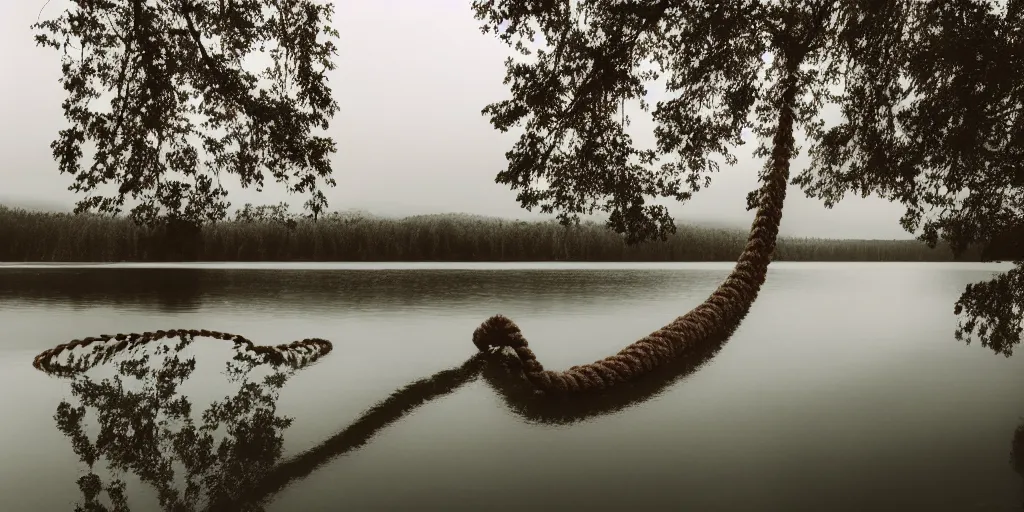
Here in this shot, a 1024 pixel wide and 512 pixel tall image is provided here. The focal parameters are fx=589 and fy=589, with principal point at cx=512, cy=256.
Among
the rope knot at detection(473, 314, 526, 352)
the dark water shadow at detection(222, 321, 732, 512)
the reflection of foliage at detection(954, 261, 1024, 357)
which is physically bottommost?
the dark water shadow at detection(222, 321, 732, 512)

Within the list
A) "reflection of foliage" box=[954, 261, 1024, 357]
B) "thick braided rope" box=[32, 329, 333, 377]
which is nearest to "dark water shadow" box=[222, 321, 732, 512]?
"thick braided rope" box=[32, 329, 333, 377]

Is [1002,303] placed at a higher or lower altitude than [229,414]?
higher

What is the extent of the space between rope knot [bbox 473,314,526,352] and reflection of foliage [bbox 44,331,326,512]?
1.14 m

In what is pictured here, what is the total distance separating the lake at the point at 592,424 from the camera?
1756 millimetres

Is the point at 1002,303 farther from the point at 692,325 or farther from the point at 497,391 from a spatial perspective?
the point at 497,391

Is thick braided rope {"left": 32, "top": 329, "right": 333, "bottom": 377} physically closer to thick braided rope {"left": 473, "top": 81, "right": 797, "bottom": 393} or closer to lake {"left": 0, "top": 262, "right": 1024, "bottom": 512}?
lake {"left": 0, "top": 262, "right": 1024, "bottom": 512}

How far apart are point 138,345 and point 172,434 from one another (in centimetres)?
228

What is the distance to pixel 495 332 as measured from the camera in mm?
3680

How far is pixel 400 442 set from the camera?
217 cm

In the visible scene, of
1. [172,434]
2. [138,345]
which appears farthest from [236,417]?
[138,345]

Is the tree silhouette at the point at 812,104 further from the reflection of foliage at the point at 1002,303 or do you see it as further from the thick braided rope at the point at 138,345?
the thick braided rope at the point at 138,345

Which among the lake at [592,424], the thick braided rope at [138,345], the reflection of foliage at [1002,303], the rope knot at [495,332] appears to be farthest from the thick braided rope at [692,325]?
the reflection of foliage at [1002,303]

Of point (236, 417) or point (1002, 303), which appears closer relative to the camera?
point (236, 417)

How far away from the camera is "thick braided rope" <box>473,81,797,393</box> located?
2969 mm
